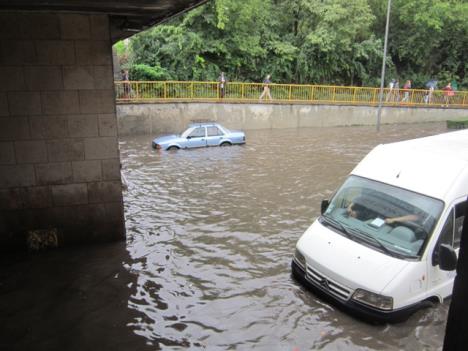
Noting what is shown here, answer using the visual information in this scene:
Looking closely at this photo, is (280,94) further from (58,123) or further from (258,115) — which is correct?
(58,123)

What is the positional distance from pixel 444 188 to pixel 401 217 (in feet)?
2.34

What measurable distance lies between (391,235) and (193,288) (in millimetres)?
3251

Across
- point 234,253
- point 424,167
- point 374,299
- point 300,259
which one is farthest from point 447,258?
point 234,253

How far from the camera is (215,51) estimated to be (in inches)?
1069

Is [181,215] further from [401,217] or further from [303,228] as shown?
[401,217]

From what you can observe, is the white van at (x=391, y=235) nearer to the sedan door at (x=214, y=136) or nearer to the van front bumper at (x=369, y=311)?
the van front bumper at (x=369, y=311)

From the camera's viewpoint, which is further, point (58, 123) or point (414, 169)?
point (58, 123)

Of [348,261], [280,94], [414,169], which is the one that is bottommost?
[348,261]

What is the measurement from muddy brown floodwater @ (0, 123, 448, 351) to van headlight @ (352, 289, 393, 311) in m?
0.39

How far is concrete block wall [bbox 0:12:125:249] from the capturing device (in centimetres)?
720

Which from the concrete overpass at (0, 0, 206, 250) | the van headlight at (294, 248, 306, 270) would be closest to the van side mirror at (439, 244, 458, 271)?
the van headlight at (294, 248, 306, 270)

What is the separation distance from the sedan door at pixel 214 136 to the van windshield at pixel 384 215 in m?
11.5

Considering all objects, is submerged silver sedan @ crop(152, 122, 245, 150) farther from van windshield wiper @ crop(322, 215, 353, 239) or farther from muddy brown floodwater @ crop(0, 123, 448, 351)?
van windshield wiper @ crop(322, 215, 353, 239)

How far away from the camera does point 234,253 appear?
812 centimetres
